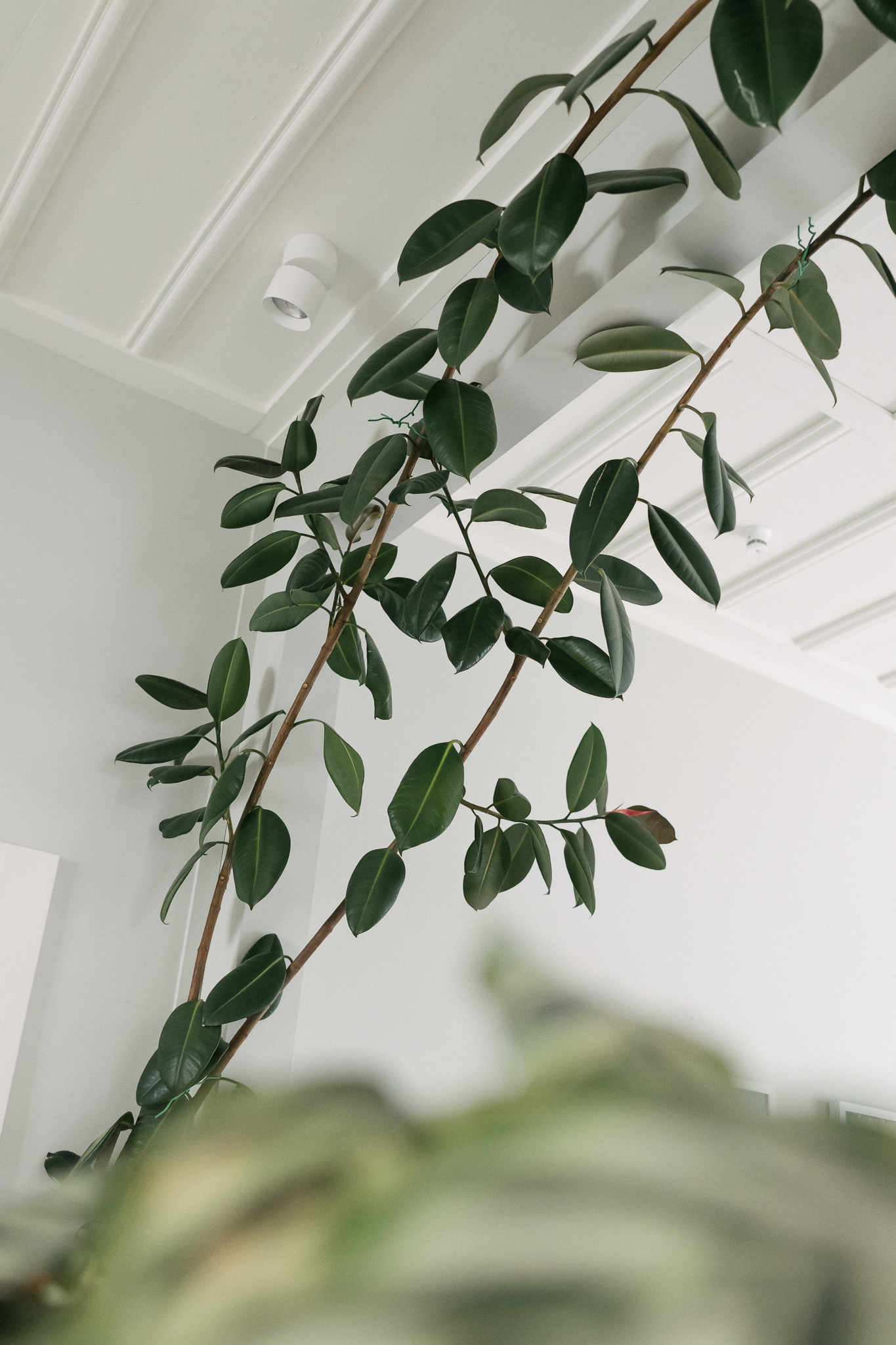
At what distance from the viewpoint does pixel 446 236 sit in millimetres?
1579

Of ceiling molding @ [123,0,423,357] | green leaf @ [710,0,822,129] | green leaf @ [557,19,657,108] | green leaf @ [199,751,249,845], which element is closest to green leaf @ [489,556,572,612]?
green leaf @ [199,751,249,845]

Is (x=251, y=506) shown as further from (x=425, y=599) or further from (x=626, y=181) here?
(x=626, y=181)

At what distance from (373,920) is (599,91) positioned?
170 cm

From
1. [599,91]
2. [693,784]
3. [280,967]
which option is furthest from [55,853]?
[693,784]

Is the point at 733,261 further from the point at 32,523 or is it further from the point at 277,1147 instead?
the point at 277,1147

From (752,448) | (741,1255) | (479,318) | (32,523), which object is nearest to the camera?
(741,1255)

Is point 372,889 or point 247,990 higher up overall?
point 372,889

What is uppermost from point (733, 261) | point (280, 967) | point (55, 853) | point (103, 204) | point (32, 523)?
point (103, 204)

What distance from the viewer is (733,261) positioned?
5.93ft

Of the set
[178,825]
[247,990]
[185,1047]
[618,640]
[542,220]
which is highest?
[542,220]

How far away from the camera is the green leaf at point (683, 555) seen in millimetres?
1598

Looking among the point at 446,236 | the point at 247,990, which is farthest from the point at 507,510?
the point at 247,990

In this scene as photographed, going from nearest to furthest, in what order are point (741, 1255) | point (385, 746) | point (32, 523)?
point (741, 1255) → point (32, 523) → point (385, 746)

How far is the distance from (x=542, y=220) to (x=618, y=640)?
585 mm
